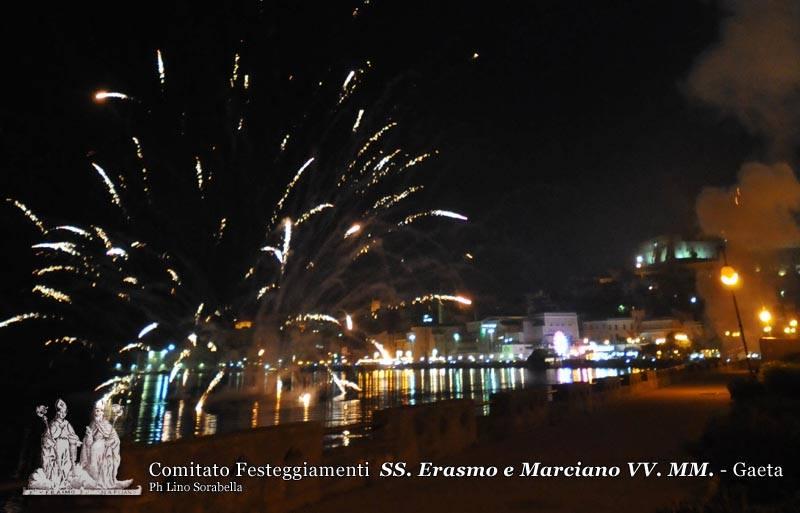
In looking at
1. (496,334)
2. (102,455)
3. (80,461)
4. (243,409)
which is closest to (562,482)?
(102,455)

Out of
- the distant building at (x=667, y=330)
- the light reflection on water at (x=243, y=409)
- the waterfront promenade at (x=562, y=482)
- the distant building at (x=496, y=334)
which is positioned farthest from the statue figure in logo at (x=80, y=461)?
the distant building at (x=496, y=334)

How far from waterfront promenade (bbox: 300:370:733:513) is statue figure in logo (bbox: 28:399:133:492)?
2521mm

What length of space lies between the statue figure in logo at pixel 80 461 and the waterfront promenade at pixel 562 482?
2521 mm

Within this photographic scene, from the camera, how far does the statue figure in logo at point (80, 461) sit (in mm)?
5602

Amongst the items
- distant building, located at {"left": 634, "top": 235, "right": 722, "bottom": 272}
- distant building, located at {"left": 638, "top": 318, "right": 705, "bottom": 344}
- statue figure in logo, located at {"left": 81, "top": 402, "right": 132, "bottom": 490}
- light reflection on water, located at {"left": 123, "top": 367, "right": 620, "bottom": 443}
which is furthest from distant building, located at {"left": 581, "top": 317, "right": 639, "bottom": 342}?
statue figure in logo, located at {"left": 81, "top": 402, "right": 132, "bottom": 490}

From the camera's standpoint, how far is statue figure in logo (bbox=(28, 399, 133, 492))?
18.4 feet

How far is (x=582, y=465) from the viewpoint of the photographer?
361 inches

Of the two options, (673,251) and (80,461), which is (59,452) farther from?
(673,251)

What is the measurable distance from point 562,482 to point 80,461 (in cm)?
629

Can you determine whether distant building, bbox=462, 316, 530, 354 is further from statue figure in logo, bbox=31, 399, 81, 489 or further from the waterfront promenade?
statue figure in logo, bbox=31, 399, 81, 489

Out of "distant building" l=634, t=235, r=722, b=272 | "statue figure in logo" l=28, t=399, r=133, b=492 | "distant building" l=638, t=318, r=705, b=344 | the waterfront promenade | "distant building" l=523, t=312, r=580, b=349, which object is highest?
"distant building" l=634, t=235, r=722, b=272

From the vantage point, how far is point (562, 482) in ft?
26.5

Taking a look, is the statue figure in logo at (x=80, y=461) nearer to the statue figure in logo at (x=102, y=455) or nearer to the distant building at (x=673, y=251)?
the statue figure in logo at (x=102, y=455)

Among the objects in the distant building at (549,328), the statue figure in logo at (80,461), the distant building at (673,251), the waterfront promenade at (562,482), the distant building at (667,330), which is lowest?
the waterfront promenade at (562,482)
